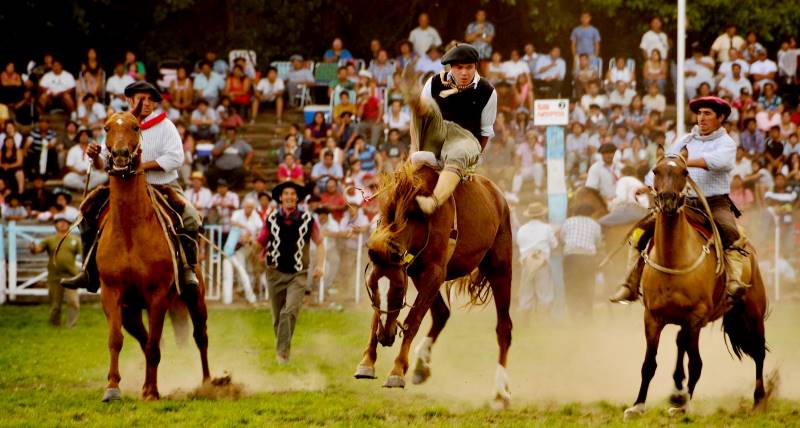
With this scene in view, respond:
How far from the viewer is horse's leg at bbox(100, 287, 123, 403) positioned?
1183 cm

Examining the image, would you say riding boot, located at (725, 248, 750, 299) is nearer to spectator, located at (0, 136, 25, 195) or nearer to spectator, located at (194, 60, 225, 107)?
spectator, located at (0, 136, 25, 195)

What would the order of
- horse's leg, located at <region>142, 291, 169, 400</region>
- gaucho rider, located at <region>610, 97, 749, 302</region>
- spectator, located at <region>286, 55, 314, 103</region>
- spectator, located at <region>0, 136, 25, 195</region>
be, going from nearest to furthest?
1. gaucho rider, located at <region>610, 97, 749, 302</region>
2. horse's leg, located at <region>142, 291, 169, 400</region>
3. spectator, located at <region>0, 136, 25, 195</region>
4. spectator, located at <region>286, 55, 314, 103</region>

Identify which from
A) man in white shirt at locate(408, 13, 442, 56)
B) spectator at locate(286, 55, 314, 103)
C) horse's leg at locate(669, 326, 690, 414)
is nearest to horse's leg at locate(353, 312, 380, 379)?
horse's leg at locate(669, 326, 690, 414)

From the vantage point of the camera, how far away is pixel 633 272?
1218cm

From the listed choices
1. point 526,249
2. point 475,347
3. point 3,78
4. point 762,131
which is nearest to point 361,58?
point 3,78

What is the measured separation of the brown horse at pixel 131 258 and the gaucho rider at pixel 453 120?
273 centimetres

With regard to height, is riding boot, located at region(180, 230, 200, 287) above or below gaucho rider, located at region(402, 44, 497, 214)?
below

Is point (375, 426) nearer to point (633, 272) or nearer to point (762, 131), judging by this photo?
point (633, 272)

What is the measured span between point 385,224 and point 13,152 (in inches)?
672

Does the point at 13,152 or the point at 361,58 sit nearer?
the point at 13,152

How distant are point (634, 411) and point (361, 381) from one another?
3.50 meters

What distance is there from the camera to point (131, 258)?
11969 millimetres

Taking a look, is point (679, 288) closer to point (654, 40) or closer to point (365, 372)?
point (365, 372)

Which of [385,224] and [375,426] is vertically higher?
[385,224]
